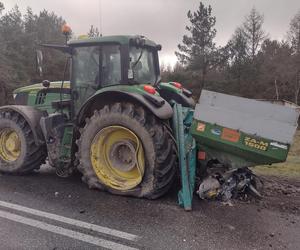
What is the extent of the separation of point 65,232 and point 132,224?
2.35 ft

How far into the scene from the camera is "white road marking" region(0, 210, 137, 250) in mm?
3480

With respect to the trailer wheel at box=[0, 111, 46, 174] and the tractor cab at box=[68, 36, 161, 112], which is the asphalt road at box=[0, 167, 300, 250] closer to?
the trailer wheel at box=[0, 111, 46, 174]

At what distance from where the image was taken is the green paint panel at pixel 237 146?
13.1 feet

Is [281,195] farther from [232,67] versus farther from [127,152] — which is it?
[232,67]

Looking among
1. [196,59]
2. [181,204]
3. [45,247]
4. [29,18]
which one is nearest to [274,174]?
[181,204]

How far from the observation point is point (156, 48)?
6059mm

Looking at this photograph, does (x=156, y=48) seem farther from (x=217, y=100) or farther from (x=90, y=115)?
(x=217, y=100)

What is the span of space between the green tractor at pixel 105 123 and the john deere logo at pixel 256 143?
97cm

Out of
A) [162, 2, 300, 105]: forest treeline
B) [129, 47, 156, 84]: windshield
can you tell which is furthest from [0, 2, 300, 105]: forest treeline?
[129, 47, 156, 84]: windshield

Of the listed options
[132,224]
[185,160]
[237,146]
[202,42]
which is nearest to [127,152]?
[185,160]

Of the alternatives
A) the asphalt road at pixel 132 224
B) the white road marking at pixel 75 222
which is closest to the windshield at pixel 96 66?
the asphalt road at pixel 132 224

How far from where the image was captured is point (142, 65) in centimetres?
564

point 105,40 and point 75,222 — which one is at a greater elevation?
point 105,40

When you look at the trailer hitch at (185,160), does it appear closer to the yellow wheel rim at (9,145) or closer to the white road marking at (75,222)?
the white road marking at (75,222)
